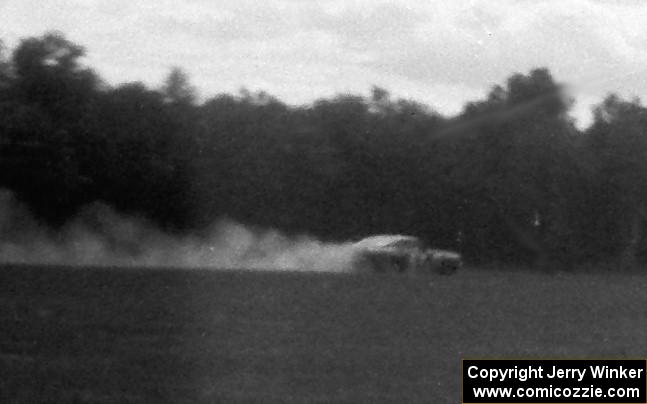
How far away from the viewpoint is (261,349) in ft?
36.5

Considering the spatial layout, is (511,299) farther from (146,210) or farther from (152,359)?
(152,359)

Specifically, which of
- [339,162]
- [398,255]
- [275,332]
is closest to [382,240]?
[398,255]

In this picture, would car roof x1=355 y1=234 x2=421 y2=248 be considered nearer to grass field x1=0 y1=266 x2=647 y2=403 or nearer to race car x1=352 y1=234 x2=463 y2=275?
race car x1=352 y1=234 x2=463 y2=275

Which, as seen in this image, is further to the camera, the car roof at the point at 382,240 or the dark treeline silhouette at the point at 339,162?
the car roof at the point at 382,240

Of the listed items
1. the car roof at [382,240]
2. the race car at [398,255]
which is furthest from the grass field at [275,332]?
the race car at [398,255]

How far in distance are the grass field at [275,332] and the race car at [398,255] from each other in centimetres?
109

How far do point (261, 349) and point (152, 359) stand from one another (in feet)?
4.02

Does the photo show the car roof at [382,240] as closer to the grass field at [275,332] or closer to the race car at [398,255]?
the race car at [398,255]

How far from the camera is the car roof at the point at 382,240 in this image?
68.5ft

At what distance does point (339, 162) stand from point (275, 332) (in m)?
7.71

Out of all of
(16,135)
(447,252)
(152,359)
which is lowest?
(152,359)

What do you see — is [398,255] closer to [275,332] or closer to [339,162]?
[339,162]

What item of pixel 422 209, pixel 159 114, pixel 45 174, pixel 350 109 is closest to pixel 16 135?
pixel 45 174

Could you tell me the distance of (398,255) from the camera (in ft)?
71.9
